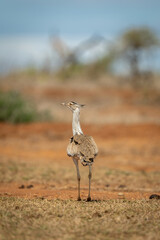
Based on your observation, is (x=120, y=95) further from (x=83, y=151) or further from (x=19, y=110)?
(x=83, y=151)

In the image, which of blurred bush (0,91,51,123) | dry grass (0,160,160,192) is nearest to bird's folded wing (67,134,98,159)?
dry grass (0,160,160,192)

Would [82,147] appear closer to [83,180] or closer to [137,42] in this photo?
[83,180]

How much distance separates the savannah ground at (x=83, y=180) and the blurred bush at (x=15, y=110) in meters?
0.82

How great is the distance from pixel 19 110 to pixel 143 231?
14.7 metres

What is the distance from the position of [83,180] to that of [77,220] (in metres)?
4.51

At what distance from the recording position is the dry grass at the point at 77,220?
5.44m

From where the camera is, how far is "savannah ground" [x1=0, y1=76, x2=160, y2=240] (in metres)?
5.68

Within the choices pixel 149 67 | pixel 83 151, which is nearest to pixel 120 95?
pixel 149 67

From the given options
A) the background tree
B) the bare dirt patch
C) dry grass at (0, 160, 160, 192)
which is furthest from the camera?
the background tree

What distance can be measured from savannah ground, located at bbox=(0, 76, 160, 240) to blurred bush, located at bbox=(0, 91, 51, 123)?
817 mm

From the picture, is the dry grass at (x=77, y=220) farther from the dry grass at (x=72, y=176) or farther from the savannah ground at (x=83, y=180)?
the dry grass at (x=72, y=176)

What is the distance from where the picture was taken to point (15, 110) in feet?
64.4

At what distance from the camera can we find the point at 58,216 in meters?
6.11

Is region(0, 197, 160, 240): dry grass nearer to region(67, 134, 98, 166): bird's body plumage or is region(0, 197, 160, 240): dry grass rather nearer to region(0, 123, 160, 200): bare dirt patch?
region(67, 134, 98, 166): bird's body plumage
